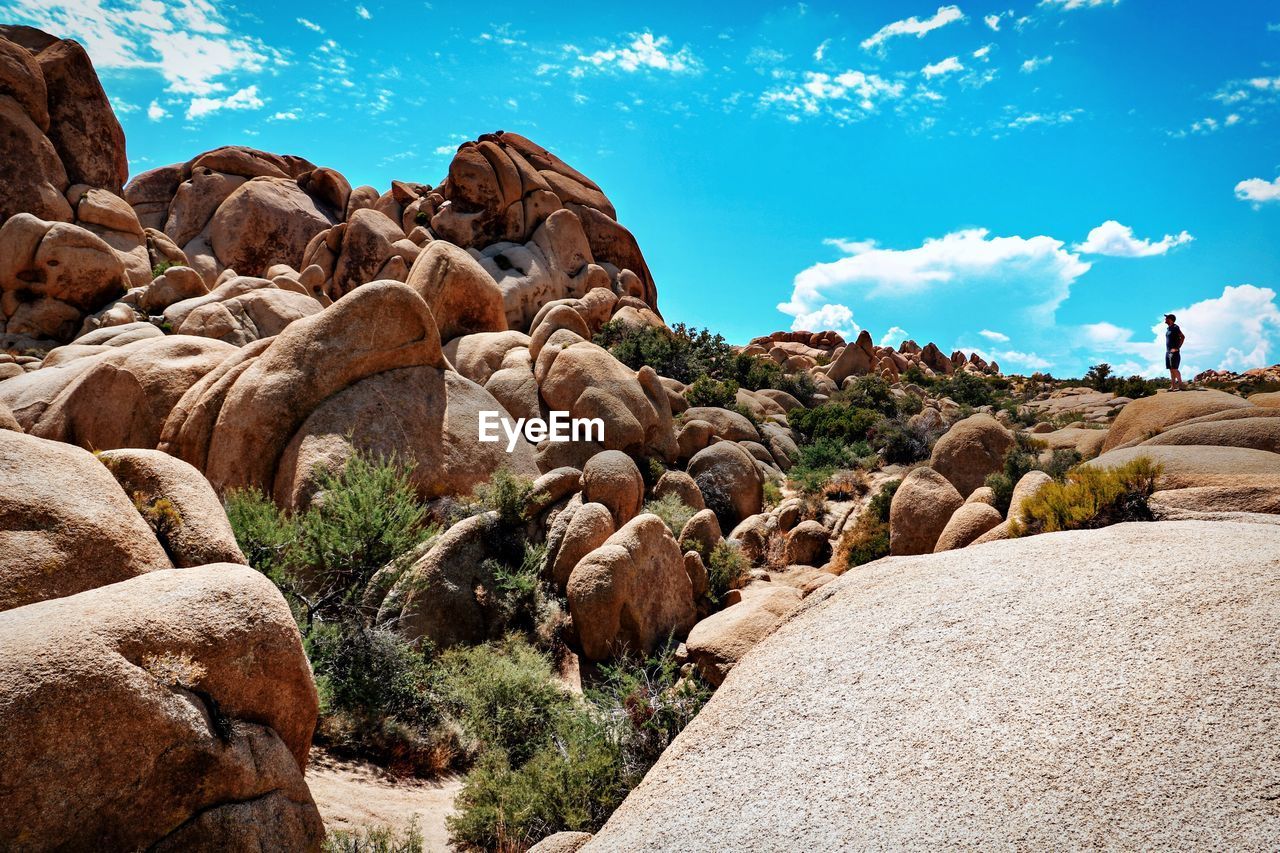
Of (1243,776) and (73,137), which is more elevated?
(73,137)

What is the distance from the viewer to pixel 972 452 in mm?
16047

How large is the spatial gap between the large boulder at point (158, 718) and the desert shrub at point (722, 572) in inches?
354

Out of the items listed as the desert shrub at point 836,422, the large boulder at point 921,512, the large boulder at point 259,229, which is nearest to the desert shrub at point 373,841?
the large boulder at point 921,512

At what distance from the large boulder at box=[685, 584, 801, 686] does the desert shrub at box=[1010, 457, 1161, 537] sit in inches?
115

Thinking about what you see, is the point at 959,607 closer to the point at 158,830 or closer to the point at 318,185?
the point at 158,830

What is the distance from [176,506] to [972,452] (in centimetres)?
1486

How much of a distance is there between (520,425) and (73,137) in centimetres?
3036

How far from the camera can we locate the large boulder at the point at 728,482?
1838 cm

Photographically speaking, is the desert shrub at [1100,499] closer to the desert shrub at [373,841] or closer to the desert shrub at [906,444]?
the desert shrub at [373,841]

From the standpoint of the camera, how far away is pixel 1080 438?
698 inches

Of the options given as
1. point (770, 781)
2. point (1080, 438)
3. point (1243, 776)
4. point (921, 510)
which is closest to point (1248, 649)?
point (1243, 776)

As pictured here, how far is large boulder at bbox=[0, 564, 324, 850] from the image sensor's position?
385 cm

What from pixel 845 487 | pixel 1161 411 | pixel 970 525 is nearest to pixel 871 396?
pixel 845 487

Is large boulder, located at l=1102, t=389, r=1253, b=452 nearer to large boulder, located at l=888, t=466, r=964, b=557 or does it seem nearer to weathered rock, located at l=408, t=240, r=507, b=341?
large boulder, located at l=888, t=466, r=964, b=557
